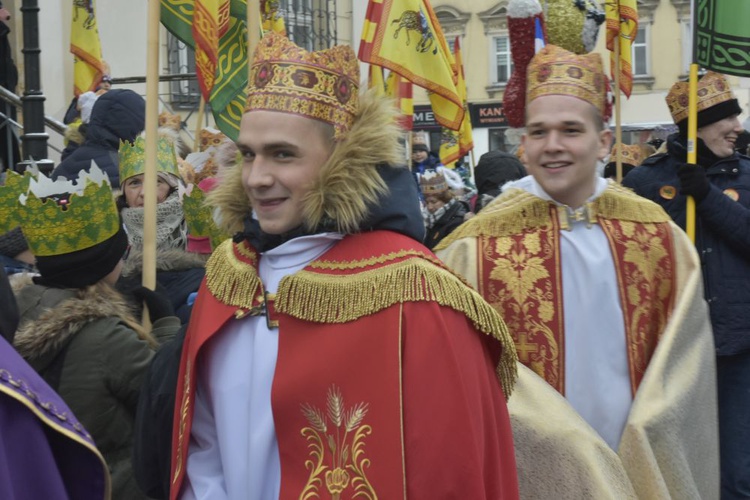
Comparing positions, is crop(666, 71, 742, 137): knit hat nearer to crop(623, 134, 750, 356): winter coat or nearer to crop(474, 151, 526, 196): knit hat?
crop(623, 134, 750, 356): winter coat

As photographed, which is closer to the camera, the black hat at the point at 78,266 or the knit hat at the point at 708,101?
the black hat at the point at 78,266

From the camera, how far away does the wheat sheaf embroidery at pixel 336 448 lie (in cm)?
299

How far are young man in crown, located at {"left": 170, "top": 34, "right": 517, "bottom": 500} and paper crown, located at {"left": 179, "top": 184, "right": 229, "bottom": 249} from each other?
2.23 meters

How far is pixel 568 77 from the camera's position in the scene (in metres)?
4.38

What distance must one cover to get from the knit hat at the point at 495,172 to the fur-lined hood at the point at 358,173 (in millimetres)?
5804

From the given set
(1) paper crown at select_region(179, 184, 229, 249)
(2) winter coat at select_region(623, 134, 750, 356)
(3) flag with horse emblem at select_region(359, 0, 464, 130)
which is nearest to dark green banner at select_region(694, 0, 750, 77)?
(2) winter coat at select_region(623, 134, 750, 356)

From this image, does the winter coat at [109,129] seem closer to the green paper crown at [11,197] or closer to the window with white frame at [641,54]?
the green paper crown at [11,197]

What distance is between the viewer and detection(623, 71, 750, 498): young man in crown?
17.9ft

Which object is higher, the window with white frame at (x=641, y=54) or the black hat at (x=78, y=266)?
the window with white frame at (x=641, y=54)

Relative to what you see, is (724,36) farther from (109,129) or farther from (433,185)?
(433,185)

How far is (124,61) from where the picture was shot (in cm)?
1838

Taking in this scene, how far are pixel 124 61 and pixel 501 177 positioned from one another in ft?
34.9

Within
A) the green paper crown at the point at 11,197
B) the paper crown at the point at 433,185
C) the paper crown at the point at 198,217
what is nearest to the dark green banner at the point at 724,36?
the paper crown at the point at 198,217

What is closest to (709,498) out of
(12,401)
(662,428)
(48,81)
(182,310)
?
(662,428)
